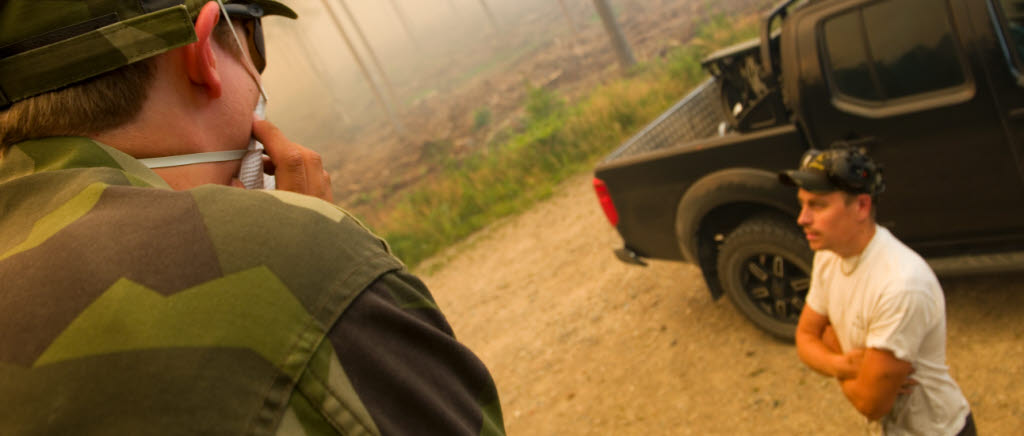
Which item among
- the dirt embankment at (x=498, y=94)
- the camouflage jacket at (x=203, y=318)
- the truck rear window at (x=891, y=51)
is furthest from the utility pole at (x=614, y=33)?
the camouflage jacket at (x=203, y=318)

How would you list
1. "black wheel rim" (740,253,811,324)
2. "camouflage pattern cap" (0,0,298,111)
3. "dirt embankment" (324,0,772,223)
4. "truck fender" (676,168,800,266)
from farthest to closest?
"dirt embankment" (324,0,772,223) → "black wheel rim" (740,253,811,324) → "truck fender" (676,168,800,266) → "camouflage pattern cap" (0,0,298,111)

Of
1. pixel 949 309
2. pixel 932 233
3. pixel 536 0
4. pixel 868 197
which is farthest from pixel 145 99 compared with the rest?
pixel 536 0

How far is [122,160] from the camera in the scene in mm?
1005

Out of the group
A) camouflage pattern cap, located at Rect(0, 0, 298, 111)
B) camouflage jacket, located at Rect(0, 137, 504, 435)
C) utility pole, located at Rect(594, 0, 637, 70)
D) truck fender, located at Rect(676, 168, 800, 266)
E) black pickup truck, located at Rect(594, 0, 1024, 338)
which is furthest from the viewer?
utility pole, located at Rect(594, 0, 637, 70)

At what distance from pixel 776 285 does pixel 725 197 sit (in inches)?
26.8

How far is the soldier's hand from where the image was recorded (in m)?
Result: 1.26

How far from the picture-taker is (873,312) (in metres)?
2.21

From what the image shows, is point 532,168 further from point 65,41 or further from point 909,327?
point 65,41

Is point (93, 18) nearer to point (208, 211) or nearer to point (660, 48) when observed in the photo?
point (208, 211)

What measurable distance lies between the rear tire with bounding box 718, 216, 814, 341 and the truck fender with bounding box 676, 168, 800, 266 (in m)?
0.15

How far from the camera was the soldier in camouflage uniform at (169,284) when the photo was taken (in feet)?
2.42

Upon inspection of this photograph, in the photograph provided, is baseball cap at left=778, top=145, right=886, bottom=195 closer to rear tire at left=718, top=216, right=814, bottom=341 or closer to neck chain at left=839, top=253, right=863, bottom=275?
neck chain at left=839, top=253, right=863, bottom=275

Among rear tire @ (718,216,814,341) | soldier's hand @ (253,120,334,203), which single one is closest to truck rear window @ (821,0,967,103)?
rear tire @ (718,216,814,341)

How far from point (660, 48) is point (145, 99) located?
75.3 feet
